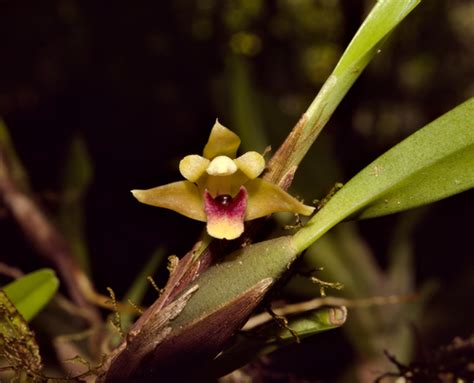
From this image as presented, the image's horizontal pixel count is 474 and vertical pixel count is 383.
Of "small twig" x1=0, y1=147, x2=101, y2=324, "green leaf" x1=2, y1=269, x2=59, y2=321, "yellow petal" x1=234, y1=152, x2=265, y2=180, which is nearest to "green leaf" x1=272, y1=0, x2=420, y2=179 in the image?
"yellow petal" x1=234, y1=152, x2=265, y2=180

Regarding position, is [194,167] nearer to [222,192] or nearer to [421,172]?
[222,192]

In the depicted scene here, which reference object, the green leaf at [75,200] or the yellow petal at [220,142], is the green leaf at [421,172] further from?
the green leaf at [75,200]

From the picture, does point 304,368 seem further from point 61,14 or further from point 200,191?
point 61,14

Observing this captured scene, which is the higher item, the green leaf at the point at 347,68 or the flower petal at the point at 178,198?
the green leaf at the point at 347,68

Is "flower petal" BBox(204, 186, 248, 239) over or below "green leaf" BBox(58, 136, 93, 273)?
below

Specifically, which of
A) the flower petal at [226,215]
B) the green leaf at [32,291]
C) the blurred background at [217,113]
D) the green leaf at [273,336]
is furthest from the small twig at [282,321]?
the blurred background at [217,113]


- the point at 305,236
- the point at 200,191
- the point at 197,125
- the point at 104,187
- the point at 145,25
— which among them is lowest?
the point at 305,236

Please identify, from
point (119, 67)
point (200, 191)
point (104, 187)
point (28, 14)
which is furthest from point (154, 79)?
point (200, 191)

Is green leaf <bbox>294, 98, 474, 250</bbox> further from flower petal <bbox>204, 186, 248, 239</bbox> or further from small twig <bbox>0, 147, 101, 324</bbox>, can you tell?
small twig <bbox>0, 147, 101, 324</bbox>
